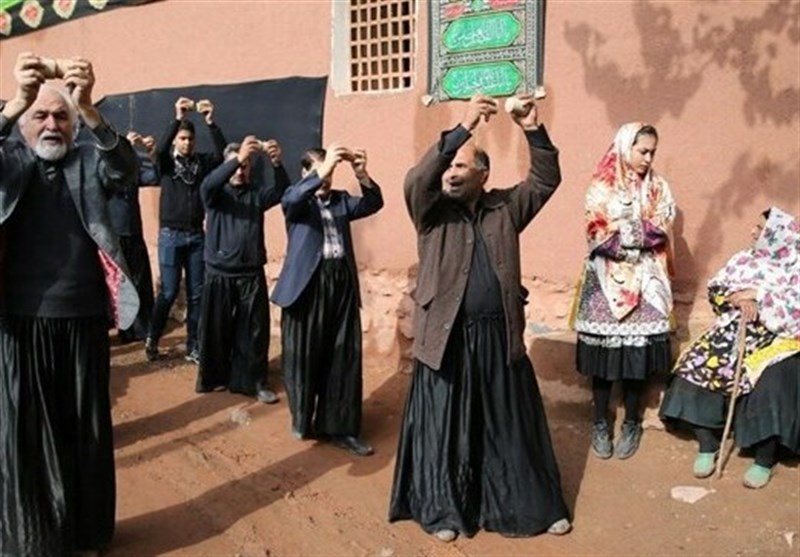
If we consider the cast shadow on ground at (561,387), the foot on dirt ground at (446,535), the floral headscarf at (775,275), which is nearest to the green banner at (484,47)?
the cast shadow on ground at (561,387)

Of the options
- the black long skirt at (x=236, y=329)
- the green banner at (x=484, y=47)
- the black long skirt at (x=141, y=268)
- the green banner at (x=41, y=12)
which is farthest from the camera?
the green banner at (x=41, y=12)

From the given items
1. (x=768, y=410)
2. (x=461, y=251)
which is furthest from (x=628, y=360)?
(x=461, y=251)

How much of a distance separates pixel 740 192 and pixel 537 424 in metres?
2.20

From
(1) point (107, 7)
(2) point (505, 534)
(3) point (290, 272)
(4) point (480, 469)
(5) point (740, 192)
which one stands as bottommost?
(2) point (505, 534)

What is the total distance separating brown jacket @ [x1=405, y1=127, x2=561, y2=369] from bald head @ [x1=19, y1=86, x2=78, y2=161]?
148 cm

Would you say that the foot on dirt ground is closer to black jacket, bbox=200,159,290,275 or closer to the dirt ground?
the dirt ground

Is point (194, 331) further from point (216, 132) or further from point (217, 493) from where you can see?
point (217, 493)

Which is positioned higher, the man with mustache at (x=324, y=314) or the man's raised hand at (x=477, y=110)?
the man's raised hand at (x=477, y=110)

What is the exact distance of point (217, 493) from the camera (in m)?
4.47

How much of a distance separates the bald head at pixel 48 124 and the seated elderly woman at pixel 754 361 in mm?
3574

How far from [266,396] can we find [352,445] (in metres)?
1.12

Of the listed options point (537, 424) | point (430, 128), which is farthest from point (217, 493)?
point (430, 128)

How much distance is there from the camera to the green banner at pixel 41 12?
8.54m

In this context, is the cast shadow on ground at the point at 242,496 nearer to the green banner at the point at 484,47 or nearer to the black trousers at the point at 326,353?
the black trousers at the point at 326,353
